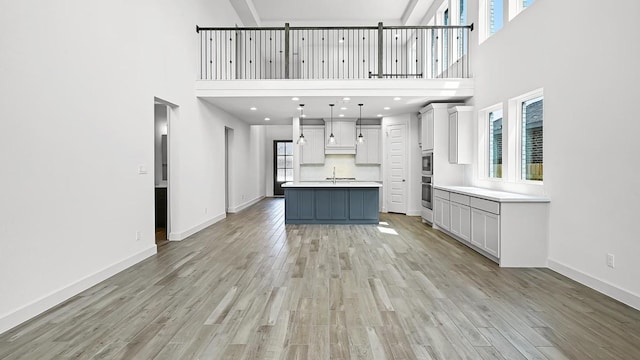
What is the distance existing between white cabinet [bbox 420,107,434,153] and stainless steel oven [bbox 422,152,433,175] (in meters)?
0.12

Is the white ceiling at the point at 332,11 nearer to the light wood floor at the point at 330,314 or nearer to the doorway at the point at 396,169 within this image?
the doorway at the point at 396,169

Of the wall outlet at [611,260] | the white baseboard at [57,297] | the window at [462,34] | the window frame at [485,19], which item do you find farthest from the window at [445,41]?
the white baseboard at [57,297]

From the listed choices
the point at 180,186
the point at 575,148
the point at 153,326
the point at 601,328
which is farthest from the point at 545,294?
the point at 180,186

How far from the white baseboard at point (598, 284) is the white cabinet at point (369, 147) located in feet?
19.4

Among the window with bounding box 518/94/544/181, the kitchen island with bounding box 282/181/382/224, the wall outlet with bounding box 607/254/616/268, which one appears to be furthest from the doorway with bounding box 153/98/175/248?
the wall outlet with bounding box 607/254/616/268

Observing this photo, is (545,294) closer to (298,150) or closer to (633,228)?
(633,228)

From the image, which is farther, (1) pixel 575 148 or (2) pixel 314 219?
(2) pixel 314 219

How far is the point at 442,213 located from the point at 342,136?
4093 mm

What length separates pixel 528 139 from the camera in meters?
4.74

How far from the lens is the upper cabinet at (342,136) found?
9.41 metres

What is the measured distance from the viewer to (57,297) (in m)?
3.00

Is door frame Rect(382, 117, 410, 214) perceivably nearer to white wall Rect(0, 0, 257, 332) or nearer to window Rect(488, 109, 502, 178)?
window Rect(488, 109, 502, 178)

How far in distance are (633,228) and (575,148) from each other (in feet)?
3.41

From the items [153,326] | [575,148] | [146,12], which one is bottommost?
[153,326]
